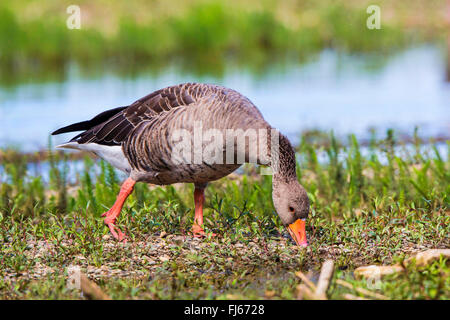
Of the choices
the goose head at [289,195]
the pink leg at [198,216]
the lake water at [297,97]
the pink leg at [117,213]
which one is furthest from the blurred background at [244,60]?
the goose head at [289,195]

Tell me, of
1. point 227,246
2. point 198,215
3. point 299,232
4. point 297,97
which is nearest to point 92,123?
point 198,215

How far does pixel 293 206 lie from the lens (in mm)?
5816

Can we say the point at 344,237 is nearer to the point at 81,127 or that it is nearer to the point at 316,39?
the point at 81,127

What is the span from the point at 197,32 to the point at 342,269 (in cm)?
1737

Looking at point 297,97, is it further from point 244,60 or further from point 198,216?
point 198,216

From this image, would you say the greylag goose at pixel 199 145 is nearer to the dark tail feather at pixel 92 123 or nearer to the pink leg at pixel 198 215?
the pink leg at pixel 198 215

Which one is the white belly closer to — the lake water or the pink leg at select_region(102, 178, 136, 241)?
the pink leg at select_region(102, 178, 136, 241)

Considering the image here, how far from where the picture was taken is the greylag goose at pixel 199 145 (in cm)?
589

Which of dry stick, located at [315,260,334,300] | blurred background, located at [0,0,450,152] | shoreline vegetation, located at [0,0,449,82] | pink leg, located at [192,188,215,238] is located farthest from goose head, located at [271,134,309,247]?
shoreline vegetation, located at [0,0,449,82]

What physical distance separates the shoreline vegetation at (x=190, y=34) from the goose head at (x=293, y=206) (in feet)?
41.7

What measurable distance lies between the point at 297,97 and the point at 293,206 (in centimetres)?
1039

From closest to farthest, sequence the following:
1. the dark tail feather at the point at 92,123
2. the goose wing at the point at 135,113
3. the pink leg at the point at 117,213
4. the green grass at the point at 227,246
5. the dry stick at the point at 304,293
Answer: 1. the dry stick at the point at 304,293
2. the green grass at the point at 227,246
3. the pink leg at the point at 117,213
4. the goose wing at the point at 135,113
5. the dark tail feather at the point at 92,123

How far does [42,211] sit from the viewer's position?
791cm

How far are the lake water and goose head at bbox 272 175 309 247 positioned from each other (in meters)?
6.23
